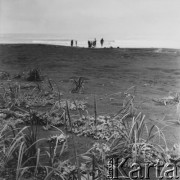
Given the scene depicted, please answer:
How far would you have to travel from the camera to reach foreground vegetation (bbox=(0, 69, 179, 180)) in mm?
2633

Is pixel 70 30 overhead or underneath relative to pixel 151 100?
overhead

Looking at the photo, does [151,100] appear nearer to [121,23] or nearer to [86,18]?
[121,23]

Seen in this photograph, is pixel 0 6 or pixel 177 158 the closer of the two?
pixel 177 158

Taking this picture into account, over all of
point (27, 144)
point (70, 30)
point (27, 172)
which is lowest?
point (27, 172)

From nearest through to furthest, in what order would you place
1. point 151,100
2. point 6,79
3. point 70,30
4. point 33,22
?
point 33,22 → point 70,30 → point 151,100 → point 6,79

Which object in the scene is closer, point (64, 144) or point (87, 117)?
point (64, 144)

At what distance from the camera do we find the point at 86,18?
4160mm

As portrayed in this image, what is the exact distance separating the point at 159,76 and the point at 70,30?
4158 mm

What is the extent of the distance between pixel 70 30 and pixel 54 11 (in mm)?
359

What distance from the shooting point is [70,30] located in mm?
4172

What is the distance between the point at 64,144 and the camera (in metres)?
2.75

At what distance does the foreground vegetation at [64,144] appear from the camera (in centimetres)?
263

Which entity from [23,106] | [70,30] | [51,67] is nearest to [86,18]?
[70,30]

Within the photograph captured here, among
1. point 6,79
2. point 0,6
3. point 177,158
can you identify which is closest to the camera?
point 177,158
